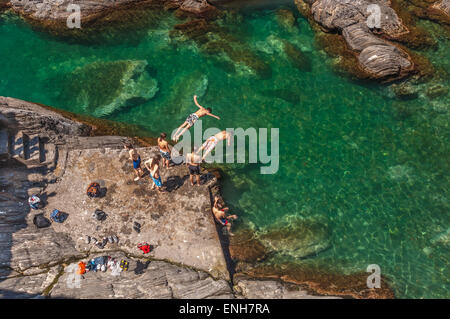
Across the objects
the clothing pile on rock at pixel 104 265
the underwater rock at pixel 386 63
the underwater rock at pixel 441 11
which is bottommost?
the clothing pile on rock at pixel 104 265

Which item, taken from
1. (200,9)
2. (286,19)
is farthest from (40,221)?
(286,19)

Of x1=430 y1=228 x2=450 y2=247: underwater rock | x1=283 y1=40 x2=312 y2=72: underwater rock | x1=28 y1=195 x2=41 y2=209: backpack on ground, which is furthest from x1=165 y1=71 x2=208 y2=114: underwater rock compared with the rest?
x1=430 y1=228 x2=450 y2=247: underwater rock

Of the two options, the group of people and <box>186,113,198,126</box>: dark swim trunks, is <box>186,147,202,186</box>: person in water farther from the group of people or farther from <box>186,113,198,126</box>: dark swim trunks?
<box>186,113,198,126</box>: dark swim trunks

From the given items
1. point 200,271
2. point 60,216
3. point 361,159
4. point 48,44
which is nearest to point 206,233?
point 200,271

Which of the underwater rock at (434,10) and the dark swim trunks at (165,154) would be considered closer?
the dark swim trunks at (165,154)

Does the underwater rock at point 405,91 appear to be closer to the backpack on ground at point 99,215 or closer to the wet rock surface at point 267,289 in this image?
the wet rock surface at point 267,289

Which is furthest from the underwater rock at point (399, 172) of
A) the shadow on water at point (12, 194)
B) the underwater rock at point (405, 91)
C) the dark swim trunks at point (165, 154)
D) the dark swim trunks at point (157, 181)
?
the shadow on water at point (12, 194)

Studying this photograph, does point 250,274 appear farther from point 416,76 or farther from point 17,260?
point 416,76

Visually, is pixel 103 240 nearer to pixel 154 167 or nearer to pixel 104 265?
pixel 104 265
